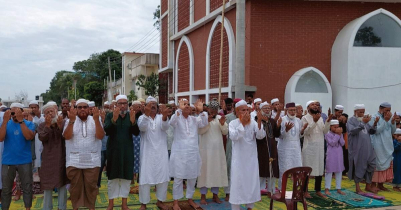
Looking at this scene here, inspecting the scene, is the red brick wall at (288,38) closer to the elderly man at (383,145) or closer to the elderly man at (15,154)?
the elderly man at (383,145)

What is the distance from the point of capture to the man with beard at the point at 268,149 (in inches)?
269

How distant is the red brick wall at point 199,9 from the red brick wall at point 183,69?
2.34m

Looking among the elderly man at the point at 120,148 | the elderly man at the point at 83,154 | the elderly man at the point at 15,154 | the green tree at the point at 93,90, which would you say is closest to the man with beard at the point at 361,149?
the elderly man at the point at 120,148

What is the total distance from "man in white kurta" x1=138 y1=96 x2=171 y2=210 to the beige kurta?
768mm

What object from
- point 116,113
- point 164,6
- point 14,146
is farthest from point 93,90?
point 116,113

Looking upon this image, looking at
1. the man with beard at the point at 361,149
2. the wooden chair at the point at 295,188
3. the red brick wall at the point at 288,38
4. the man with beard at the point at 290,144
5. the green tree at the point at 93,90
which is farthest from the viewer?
the green tree at the point at 93,90

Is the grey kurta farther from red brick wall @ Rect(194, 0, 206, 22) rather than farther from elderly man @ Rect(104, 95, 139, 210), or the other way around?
red brick wall @ Rect(194, 0, 206, 22)

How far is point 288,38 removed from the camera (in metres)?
13.4

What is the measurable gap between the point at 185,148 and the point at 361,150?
3.86m

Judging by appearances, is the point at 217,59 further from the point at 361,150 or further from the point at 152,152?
the point at 152,152

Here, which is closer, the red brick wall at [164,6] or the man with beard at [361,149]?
the man with beard at [361,149]

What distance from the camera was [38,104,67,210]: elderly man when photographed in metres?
5.76

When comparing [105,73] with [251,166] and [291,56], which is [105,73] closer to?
[291,56]

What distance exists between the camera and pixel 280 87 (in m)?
13.4
